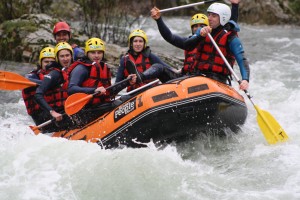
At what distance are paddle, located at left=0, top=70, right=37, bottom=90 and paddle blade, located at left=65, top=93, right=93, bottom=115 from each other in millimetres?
884

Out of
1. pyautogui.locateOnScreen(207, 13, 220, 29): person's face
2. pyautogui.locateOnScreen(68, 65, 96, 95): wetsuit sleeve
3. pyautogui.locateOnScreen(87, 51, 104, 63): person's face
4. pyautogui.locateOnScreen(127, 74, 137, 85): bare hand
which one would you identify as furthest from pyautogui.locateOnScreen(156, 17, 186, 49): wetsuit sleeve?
pyautogui.locateOnScreen(68, 65, 96, 95): wetsuit sleeve

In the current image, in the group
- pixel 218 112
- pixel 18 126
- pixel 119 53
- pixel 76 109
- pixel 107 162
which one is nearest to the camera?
pixel 107 162

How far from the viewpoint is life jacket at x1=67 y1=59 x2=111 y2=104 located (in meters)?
6.98

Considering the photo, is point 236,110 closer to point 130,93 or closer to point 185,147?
point 185,147

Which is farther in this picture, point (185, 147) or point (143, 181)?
point (185, 147)

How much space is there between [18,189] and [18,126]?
2.91 m

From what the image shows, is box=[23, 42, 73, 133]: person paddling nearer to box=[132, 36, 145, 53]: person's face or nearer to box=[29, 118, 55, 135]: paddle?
box=[29, 118, 55, 135]: paddle

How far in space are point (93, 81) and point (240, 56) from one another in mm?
1934

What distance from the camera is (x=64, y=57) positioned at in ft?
24.2

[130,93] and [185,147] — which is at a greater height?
[130,93]

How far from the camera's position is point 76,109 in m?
6.75

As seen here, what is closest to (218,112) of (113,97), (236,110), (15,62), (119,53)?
(236,110)

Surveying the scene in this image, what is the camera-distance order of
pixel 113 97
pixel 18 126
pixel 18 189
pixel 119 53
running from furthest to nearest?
1. pixel 119 53
2. pixel 18 126
3. pixel 113 97
4. pixel 18 189

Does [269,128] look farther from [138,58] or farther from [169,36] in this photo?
[138,58]
